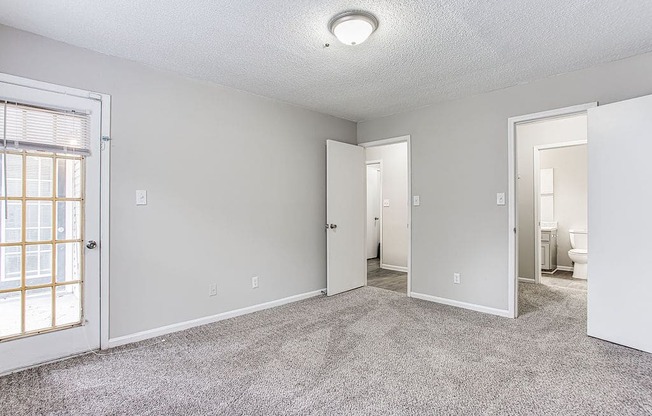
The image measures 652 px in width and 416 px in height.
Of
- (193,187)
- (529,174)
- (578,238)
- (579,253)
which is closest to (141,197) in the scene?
(193,187)

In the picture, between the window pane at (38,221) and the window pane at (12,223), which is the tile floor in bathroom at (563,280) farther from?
the window pane at (12,223)

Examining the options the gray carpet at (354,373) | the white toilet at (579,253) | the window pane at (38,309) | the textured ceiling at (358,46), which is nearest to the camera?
the gray carpet at (354,373)

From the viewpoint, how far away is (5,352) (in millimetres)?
2211

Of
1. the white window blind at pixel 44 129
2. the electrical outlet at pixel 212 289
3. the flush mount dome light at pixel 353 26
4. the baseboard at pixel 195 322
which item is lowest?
the baseboard at pixel 195 322

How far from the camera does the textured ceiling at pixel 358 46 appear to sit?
2014 millimetres

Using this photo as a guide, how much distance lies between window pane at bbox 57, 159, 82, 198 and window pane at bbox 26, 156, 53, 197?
0.17 ft

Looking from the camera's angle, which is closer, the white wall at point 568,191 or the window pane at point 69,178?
the window pane at point 69,178

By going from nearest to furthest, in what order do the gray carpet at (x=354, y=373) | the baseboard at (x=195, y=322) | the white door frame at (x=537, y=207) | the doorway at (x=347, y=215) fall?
the gray carpet at (x=354, y=373)
the baseboard at (x=195, y=322)
the doorway at (x=347, y=215)
the white door frame at (x=537, y=207)

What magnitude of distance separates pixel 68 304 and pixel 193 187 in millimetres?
1313

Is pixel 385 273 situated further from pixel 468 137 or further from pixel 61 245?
pixel 61 245

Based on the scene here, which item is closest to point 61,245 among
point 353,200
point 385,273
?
A: point 353,200

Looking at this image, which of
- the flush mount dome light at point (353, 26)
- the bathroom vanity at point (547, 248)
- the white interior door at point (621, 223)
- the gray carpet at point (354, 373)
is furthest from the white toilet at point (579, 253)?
the flush mount dome light at point (353, 26)

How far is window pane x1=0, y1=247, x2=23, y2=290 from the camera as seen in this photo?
224cm

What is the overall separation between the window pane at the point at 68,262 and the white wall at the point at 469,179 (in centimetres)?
341
